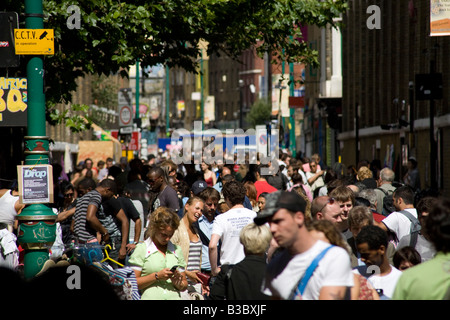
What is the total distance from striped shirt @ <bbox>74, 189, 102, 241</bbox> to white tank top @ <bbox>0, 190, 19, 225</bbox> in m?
1.16

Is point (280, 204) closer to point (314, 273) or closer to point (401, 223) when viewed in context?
point (314, 273)

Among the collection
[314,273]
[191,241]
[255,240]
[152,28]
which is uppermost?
[152,28]

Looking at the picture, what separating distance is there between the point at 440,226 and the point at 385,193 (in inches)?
300

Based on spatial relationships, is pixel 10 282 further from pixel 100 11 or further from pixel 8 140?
pixel 8 140

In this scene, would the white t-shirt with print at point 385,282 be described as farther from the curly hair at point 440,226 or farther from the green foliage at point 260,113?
the green foliage at point 260,113

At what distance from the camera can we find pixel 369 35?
151 feet

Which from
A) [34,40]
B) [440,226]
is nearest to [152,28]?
[34,40]

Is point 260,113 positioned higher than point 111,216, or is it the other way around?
point 260,113

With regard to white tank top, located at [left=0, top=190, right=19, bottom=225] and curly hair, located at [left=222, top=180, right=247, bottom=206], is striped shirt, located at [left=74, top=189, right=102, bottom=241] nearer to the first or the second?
white tank top, located at [left=0, top=190, right=19, bottom=225]

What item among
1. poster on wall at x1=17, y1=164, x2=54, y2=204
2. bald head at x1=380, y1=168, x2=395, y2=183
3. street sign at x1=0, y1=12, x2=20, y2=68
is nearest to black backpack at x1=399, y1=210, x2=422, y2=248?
bald head at x1=380, y1=168, x2=395, y2=183

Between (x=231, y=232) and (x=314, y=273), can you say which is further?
(x=231, y=232)

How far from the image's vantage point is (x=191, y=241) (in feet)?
32.1

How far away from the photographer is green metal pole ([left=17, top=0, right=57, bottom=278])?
32.9 feet
